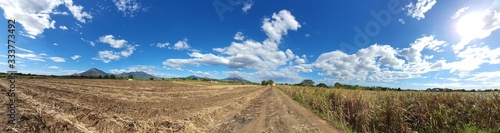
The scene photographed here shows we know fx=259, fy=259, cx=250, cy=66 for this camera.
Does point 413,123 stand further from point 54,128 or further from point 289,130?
point 54,128

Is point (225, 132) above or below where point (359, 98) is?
below

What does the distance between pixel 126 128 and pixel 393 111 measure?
935 centimetres

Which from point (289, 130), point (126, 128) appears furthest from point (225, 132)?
point (126, 128)

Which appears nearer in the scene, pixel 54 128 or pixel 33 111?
pixel 54 128

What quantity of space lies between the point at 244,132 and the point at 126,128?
395cm

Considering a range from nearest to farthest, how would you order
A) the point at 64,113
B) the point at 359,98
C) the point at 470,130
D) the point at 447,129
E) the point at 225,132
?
the point at 470,130, the point at 447,129, the point at 225,132, the point at 64,113, the point at 359,98

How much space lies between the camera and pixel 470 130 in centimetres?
752

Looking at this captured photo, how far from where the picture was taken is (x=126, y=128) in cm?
849

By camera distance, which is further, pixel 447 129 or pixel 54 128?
pixel 447 129

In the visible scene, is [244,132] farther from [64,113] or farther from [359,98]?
[64,113]

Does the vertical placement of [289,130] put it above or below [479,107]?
below

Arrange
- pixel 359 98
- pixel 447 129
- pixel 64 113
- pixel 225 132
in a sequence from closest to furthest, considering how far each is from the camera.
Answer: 1. pixel 447 129
2. pixel 225 132
3. pixel 64 113
4. pixel 359 98

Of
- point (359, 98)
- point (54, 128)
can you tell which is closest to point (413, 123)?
point (359, 98)

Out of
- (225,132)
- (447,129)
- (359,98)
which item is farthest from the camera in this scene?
(359,98)
